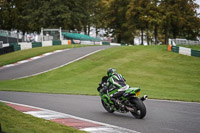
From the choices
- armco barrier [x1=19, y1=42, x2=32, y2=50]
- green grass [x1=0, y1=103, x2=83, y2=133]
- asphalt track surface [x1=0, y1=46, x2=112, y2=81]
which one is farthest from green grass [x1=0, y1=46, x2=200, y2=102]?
armco barrier [x1=19, y1=42, x2=32, y2=50]

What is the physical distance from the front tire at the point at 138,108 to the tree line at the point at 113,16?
50.6 meters

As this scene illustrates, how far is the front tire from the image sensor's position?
923 centimetres

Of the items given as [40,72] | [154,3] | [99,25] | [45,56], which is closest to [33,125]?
[40,72]

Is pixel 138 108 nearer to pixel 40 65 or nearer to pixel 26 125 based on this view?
pixel 26 125

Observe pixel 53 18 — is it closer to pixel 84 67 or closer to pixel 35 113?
pixel 84 67

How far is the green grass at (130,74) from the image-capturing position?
65.1 ft

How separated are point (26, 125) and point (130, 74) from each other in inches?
679

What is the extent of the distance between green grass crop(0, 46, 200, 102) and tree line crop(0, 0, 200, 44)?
28057 millimetres

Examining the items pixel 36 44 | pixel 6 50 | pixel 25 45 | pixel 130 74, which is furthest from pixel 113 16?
pixel 130 74

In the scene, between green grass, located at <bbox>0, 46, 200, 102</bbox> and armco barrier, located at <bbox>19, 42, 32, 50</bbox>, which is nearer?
green grass, located at <bbox>0, 46, 200, 102</bbox>

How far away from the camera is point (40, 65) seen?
101 feet

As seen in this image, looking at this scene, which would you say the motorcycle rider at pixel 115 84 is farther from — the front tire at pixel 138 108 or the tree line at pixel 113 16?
the tree line at pixel 113 16

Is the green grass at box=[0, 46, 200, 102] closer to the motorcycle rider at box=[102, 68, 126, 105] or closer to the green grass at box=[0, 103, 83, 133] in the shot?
the motorcycle rider at box=[102, 68, 126, 105]

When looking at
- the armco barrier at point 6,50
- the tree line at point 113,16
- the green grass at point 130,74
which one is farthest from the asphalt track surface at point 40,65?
the tree line at point 113,16
